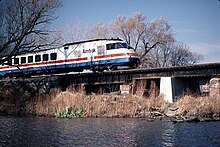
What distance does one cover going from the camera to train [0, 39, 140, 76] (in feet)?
101

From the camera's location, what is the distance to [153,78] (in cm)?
2862

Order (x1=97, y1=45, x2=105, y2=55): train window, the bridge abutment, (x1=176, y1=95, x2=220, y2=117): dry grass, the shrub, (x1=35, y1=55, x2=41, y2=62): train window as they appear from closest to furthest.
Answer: (x1=176, y1=95, x2=220, y2=117): dry grass → the shrub → the bridge abutment → (x1=97, y1=45, x2=105, y2=55): train window → (x1=35, y1=55, x2=41, y2=62): train window

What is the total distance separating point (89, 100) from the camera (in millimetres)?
25734

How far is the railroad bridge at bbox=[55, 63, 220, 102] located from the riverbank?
5.77ft

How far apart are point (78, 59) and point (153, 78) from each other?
8966 mm

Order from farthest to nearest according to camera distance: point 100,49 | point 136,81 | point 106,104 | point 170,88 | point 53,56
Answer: point 53,56 → point 100,49 → point 136,81 → point 170,88 → point 106,104

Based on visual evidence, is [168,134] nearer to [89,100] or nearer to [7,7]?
[89,100]

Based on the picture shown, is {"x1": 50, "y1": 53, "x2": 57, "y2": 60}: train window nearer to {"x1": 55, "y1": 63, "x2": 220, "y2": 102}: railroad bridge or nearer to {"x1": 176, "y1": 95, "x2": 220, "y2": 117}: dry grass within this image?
{"x1": 55, "y1": 63, "x2": 220, "y2": 102}: railroad bridge

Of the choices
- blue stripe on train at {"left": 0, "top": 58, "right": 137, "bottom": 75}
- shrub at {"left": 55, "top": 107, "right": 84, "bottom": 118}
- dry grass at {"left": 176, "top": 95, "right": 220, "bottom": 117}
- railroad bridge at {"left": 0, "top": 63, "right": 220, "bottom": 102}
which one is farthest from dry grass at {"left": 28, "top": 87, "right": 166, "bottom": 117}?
blue stripe on train at {"left": 0, "top": 58, "right": 137, "bottom": 75}

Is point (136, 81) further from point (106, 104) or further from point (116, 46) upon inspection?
point (106, 104)

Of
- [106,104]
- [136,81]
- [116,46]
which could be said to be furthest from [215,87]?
[116,46]

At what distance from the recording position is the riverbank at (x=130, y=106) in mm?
22625

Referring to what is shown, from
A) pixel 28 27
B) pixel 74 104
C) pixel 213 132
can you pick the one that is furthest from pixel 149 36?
pixel 213 132

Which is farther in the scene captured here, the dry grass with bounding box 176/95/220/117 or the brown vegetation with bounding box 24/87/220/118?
the brown vegetation with bounding box 24/87/220/118
